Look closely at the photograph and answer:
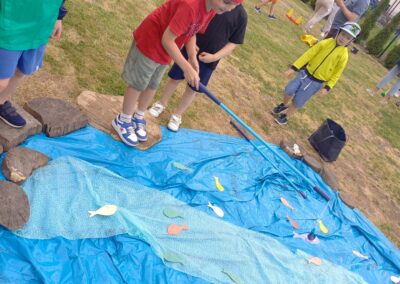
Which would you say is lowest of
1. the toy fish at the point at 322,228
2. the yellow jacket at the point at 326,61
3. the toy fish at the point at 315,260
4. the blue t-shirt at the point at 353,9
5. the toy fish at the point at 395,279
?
the toy fish at the point at 322,228

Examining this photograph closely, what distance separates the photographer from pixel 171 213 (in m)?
2.29

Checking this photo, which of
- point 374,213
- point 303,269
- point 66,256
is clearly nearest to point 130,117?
point 66,256

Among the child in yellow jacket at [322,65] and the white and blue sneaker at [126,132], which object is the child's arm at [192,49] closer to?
the white and blue sneaker at [126,132]

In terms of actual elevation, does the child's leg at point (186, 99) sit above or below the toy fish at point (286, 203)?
above

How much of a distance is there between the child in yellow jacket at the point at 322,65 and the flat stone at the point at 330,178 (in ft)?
3.22

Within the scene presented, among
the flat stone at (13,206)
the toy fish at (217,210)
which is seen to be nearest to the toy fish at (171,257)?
the toy fish at (217,210)

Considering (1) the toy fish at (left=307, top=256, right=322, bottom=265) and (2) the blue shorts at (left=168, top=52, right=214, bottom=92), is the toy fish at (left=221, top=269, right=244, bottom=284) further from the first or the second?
(2) the blue shorts at (left=168, top=52, right=214, bottom=92)

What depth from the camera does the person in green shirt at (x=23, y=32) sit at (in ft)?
5.07

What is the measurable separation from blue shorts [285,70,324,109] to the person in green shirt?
308cm

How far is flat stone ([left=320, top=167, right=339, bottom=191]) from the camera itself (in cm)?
376

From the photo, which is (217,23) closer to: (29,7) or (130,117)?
(130,117)

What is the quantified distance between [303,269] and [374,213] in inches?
71.4

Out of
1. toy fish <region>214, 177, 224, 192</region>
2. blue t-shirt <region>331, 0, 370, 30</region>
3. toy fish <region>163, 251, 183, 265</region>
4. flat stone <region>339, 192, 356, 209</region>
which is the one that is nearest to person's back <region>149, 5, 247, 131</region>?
toy fish <region>214, 177, 224, 192</region>

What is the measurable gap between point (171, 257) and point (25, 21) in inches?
57.1
